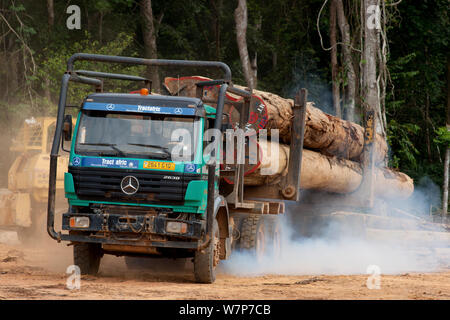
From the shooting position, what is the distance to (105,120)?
974 centimetres

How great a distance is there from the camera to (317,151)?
15.2 metres

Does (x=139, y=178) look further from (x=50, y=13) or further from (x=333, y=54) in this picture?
(x=333, y=54)

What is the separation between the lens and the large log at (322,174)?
1280 cm

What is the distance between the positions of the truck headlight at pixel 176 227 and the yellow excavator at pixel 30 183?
6133mm

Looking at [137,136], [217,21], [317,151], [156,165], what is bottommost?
[156,165]

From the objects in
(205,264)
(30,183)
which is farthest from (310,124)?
(30,183)

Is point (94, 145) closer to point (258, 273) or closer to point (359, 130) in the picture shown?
point (258, 273)

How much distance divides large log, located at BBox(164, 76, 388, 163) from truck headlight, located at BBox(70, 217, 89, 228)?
357cm

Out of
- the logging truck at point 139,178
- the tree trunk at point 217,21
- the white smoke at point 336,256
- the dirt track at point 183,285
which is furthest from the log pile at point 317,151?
the tree trunk at point 217,21

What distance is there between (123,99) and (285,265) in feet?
17.9

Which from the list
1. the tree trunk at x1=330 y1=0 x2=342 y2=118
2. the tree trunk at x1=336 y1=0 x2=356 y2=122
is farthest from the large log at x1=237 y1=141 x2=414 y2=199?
the tree trunk at x1=330 y1=0 x2=342 y2=118

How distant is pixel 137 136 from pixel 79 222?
137 cm
